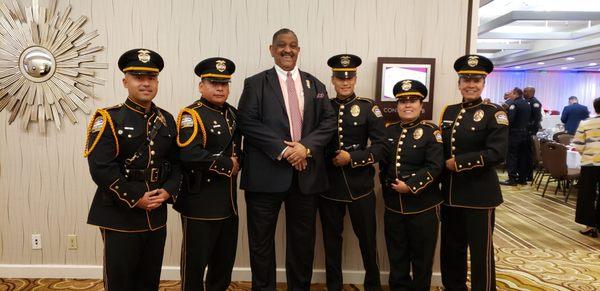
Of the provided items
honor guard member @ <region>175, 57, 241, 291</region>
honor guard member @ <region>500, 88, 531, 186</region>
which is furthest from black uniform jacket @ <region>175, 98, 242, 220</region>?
honor guard member @ <region>500, 88, 531, 186</region>

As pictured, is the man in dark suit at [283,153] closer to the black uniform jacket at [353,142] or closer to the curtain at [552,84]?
the black uniform jacket at [353,142]

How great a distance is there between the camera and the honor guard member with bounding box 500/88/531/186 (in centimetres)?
763

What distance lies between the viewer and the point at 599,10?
739cm

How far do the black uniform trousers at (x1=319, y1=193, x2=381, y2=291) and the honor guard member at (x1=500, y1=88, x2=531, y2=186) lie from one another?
5.95 metres

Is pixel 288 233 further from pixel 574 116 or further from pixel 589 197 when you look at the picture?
pixel 574 116

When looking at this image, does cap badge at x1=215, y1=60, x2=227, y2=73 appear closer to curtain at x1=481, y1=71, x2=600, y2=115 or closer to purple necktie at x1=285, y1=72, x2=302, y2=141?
purple necktie at x1=285, y1=72, x2=302, y2=141

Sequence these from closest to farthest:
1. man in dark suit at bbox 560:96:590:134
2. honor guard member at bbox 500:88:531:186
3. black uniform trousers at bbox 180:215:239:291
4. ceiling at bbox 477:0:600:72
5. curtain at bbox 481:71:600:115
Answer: black uniform trousers at bbox 180:215:239:291
ceiling at bbox 477:0:600:72
honor guard member at bbox 500:88:531:186
man in dark suit at bbox 560:96:590:134
curtain at bbox 481:71:600:115

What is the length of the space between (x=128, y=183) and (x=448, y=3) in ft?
8.09

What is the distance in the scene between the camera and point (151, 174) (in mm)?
2105

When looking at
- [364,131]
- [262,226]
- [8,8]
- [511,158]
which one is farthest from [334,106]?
[511,158]

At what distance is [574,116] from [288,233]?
9.25 metres

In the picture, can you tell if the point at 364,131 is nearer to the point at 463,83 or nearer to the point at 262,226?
the point at 463,83

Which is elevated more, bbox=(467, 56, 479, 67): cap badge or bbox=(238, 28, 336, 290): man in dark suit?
bbox=(467, 56, 479, 67): cap badge

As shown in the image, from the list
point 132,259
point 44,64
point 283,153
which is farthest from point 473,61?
point 44,64
